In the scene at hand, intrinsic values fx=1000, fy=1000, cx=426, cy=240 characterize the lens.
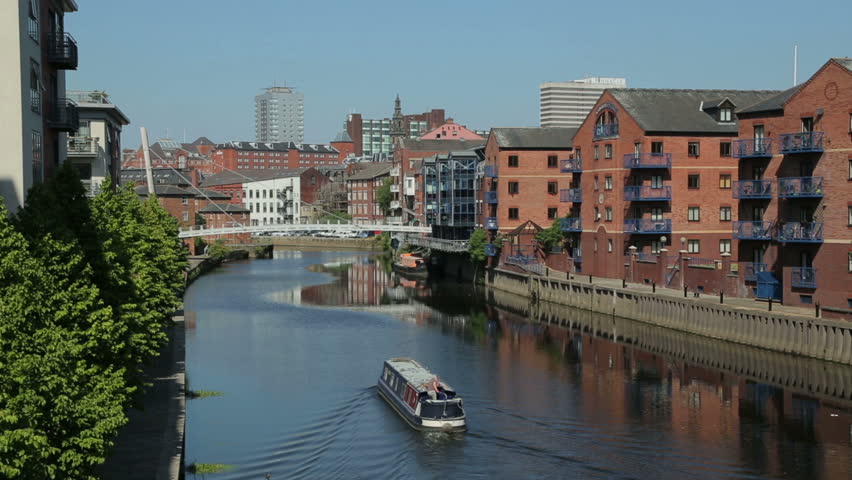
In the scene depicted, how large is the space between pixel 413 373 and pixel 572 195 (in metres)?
42.2

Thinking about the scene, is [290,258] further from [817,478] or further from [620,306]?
[817,478]

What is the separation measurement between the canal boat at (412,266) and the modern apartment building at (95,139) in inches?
1609

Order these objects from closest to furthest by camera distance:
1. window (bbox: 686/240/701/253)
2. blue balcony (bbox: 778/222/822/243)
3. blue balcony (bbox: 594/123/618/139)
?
1. blue balcony (bbox: 778/222/822/243)
2. window (bbox: 686/240/701/253)
3. blue balcony (bbox: 594/123/618/139)

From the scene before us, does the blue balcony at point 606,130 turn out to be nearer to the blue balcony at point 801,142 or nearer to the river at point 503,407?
the river at point 503,407

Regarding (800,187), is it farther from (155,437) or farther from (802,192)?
(155,437)

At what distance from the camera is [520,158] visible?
89438mm

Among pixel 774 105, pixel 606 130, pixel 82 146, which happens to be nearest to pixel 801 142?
pixel 774 105

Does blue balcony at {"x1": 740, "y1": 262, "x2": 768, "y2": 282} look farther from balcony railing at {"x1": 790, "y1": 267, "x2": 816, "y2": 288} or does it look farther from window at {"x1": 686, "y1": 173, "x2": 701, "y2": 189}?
window at {"x1": 686, "y1": 173, "x2": 701, "y2": 189}

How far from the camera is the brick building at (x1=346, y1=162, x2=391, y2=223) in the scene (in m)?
172

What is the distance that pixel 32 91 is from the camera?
34.6m

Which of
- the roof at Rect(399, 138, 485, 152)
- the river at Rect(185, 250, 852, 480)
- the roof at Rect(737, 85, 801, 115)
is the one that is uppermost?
the roof at Rect(399, 138, 485, 152)

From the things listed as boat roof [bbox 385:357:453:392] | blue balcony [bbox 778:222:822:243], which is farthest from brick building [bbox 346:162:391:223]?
boat roof [bbox 385:357:453:392]

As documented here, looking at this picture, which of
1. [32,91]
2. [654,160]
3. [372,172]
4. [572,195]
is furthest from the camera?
[372,172]

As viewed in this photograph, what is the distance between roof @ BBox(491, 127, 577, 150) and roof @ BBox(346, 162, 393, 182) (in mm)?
78989
